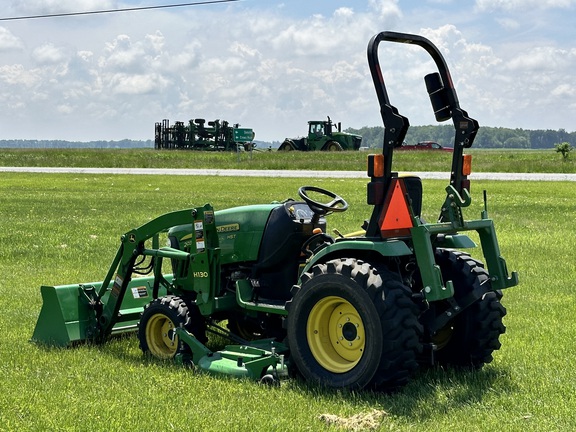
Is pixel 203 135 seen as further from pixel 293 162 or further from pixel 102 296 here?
pixel 102 296

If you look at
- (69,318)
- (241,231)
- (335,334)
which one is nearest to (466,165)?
Answer: (335,334)

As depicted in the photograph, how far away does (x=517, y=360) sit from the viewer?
23.0 feet

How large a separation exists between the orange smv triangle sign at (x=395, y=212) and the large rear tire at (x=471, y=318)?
83cm

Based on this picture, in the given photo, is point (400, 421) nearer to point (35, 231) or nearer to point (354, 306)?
point (354, 306)

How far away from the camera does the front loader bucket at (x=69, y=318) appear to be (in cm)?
770

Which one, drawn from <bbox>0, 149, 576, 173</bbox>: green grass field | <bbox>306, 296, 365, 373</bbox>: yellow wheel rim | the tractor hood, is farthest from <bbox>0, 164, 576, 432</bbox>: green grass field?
<bbox>0, 149, 576, 173</bbox>: green grass field

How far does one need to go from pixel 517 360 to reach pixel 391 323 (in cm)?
196

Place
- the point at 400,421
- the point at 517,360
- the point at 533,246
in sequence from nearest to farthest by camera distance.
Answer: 1. the point at 400,421
2. the point at 517,360
3. the point at 533,246

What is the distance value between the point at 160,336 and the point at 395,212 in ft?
8.65

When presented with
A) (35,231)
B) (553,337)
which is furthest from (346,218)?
(553,337)

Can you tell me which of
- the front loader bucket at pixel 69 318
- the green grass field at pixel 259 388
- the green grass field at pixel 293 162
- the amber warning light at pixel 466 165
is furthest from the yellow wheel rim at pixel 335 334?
the green grass field at pixel 293 162

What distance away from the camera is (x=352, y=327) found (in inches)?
238

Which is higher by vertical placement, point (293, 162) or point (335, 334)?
point (293, 162)

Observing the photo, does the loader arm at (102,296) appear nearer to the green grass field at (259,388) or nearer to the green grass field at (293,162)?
the green grass field at (259,388)
